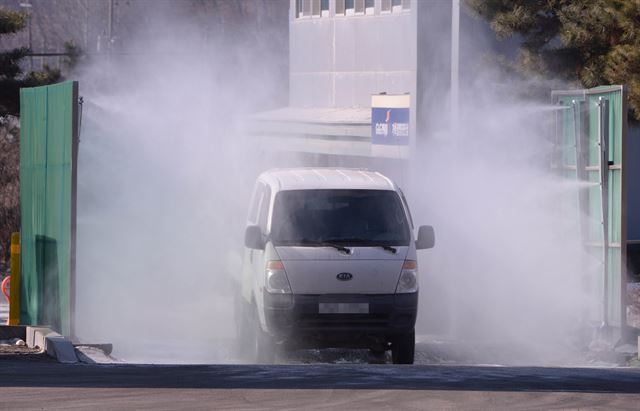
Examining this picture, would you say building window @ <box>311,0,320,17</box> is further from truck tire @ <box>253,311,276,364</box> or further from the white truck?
truck tire @ <box>253,311,276,364</box>

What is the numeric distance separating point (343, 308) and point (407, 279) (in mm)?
713

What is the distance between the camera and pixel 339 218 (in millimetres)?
13867

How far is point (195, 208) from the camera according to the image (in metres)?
26.7

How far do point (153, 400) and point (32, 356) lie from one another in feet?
11.5

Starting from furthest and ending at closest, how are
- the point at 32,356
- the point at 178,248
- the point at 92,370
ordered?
the point at 178,248 < the point at 32,356 < the point at 92,370

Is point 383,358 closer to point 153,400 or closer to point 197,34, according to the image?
A: point 153,400

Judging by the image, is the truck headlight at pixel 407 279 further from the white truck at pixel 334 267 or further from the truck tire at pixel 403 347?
the truck tire at pixel 403 347

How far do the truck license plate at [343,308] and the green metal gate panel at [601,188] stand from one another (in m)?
3.35

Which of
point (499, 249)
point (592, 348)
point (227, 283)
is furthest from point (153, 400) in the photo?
point (227, 283)

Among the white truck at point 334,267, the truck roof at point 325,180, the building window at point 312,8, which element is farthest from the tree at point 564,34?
the building window at point 312,8

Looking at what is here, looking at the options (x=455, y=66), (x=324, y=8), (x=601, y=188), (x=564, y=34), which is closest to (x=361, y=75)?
(x=324, y=8)

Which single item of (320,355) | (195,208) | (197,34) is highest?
(197,34)

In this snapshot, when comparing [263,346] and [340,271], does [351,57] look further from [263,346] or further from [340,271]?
[340,271]

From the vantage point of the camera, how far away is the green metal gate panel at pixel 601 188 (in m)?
15.0
